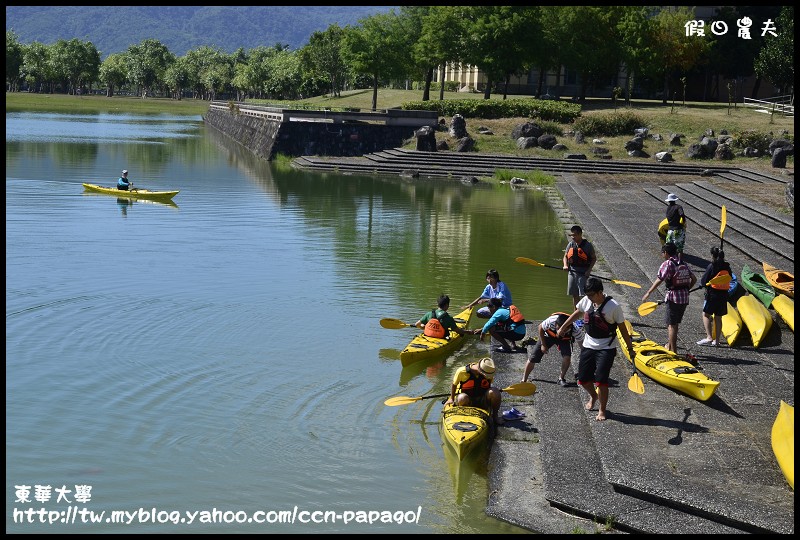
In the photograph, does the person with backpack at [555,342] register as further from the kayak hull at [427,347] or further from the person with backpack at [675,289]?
the kayak hull at [427,347]

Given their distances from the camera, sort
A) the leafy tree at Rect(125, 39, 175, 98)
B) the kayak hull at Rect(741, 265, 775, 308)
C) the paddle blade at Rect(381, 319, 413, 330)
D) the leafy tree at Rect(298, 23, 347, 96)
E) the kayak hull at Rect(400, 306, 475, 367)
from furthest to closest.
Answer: the leafy tree at Rect(125, 39, 175, 98)
the leafy tree at Rect(298, 23, 347, 96)
the kayak hull at Rect(741, 265, 775, 308)
the paddle blade at Rect(381, 319, 413, 330)
the kayak hull at Rect(400, 306, 475, 367)

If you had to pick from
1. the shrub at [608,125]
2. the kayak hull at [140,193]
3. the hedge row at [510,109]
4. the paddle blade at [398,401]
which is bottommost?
the paddle blade at [398,401]

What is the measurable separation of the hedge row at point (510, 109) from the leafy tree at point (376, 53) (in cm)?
1413

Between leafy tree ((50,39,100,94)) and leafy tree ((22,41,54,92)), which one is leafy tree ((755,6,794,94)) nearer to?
leafy tree ((50,39,100,94))

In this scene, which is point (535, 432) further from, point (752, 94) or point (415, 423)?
point (752, 94)

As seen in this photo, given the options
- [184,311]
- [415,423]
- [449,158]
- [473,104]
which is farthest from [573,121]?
[415,423]

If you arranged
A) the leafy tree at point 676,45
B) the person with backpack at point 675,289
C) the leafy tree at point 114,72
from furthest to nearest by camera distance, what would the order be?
the leafy tree at point 114,72 → the leafy tree at point 676,45 → the person with backpack at point 675,289

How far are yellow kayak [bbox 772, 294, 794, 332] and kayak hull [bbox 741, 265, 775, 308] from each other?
34 centimetres

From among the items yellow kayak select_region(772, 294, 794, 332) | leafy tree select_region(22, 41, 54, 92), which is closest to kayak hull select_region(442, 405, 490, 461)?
yellow kayak select_region(772, 294, 794, 332)

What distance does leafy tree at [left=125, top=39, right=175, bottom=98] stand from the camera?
16123cm

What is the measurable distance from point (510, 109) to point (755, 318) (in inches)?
1732

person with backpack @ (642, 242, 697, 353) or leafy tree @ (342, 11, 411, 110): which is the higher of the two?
leafy tree @ (342, 11, 411, 110)

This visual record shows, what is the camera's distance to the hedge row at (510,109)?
5688 cm

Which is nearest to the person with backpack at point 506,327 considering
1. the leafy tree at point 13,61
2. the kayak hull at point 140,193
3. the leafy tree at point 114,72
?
the kayak hull at point 140,193
